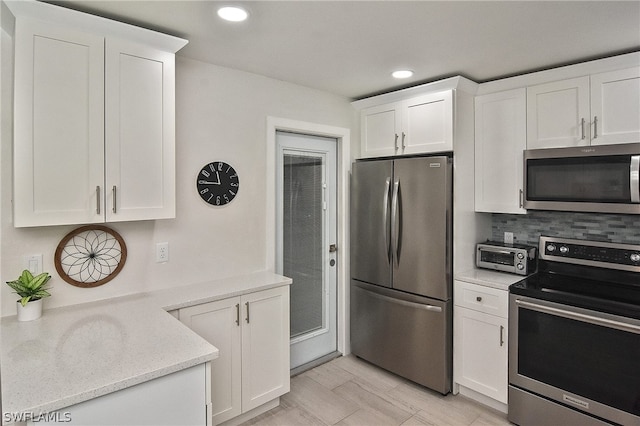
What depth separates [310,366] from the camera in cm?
321

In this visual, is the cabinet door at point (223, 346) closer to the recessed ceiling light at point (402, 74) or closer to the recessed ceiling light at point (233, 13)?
the recessed ceiling light at point (233, 13)

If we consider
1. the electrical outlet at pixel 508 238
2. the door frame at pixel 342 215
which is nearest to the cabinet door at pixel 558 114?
the electrical outlet at pixel 508 238

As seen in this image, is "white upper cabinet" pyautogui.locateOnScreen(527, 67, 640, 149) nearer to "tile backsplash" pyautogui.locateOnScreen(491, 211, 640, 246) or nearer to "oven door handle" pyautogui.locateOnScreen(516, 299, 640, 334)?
"tile backsplash" pyautogui.locateOnScreen(491, 211, 640, 246)

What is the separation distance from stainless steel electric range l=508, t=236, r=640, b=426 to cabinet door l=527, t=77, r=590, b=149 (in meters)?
0.73

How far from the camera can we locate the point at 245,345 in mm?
2352

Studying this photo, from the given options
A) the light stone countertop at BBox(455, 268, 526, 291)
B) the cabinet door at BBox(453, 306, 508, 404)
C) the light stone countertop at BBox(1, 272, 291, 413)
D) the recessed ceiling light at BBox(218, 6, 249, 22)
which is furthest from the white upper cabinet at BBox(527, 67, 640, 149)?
the light stone countertop at BBox(1, 272, 291, 413)

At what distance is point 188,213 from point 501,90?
96.5 inches

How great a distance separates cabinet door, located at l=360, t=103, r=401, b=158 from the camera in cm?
313

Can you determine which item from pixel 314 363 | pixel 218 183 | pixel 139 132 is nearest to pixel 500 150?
pixel 218 183

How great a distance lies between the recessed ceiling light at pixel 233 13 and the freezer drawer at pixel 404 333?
221 cm

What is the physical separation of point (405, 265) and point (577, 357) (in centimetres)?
120

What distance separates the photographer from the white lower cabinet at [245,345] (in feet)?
7.20

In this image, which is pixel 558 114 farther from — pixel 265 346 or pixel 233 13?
pixel 265 346

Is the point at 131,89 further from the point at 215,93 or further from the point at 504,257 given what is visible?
the point at 504,257
